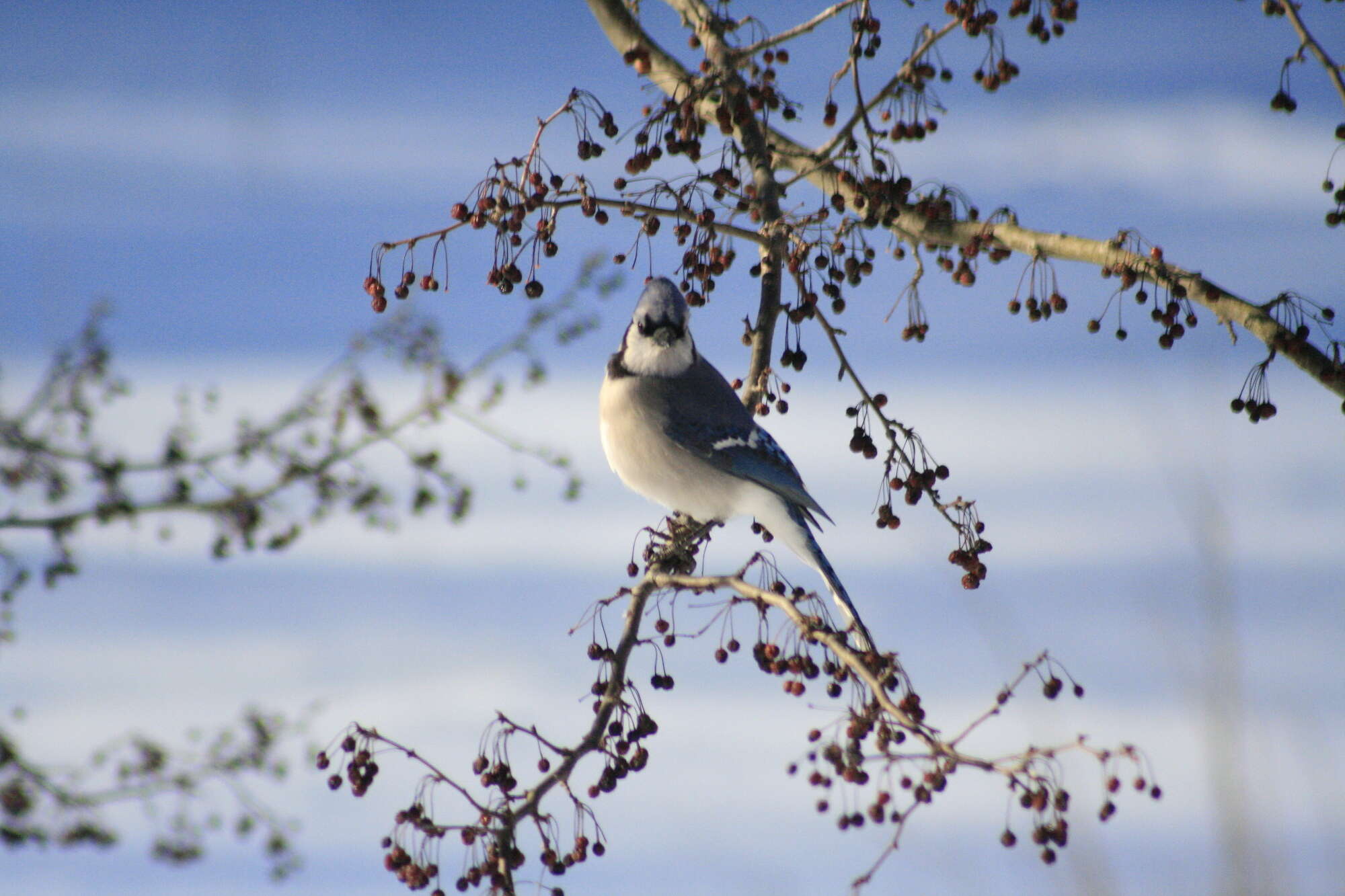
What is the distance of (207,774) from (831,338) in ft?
6.90

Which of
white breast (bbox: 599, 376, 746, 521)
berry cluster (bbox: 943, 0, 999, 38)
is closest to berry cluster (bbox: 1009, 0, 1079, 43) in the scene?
berry cluster (bbox: 943, 0, 999, 38)

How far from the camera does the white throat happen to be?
8.52 ft

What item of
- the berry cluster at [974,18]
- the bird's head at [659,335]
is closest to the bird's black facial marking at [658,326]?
the bird's head at [659,335]

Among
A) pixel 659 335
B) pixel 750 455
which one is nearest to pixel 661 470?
pixel 750 455

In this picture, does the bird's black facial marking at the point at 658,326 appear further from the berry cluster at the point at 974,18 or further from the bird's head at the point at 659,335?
the berry cluster at the point at 974,18

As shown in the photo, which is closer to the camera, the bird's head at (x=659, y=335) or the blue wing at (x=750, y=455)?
the bird's head at (x=659, y=335)

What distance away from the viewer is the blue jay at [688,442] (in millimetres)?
2426

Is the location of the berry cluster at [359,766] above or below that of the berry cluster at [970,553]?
below

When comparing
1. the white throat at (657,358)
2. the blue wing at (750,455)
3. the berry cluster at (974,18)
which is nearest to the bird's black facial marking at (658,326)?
the white throat at (657,358)

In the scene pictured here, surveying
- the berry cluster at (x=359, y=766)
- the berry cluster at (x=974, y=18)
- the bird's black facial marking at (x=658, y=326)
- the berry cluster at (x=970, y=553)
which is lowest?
the berry cluster at (x=359, y=766)

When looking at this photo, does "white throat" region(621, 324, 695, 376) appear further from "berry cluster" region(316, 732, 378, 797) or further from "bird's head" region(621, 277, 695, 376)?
"berry cluster" region(316, 732, 378, 797)

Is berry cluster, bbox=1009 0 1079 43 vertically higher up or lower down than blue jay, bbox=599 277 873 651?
higher up

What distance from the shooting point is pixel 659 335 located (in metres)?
2.42

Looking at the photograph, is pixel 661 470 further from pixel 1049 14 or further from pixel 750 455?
pixel 1049 14
